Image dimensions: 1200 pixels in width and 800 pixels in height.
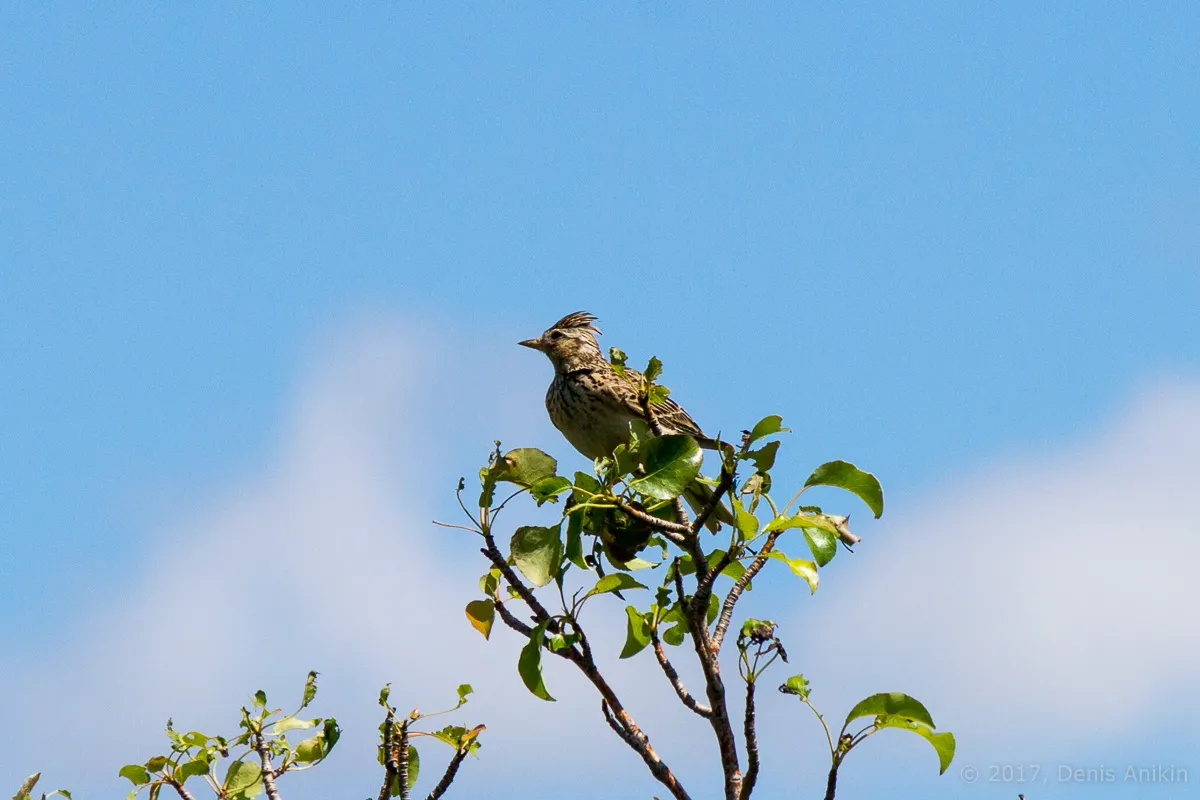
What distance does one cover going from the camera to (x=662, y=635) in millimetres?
5355

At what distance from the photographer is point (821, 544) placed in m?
4.81

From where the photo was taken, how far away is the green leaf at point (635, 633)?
5.11 metres

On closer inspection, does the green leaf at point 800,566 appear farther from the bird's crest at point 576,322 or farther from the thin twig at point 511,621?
the bird's crest at point 576,322

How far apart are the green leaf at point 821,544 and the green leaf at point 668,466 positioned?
0.44 m

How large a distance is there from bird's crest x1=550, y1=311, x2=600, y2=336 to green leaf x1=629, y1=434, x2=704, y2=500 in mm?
6120

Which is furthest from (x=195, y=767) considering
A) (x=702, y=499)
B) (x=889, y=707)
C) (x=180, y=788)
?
(x=702, y=499)

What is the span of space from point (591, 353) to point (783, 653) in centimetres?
606

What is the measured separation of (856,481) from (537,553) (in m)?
1.13

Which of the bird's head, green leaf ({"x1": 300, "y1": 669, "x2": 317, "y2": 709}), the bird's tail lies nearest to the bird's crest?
the bird's head

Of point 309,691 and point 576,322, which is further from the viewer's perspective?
point 576,322

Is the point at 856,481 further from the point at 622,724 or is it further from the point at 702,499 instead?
the point at 702,499

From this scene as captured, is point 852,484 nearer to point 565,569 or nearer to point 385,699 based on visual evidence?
point 565,569

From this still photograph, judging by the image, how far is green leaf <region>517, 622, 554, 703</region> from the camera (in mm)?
4809

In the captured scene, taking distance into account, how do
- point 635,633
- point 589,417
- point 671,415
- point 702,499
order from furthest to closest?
1. point 671,415
2. point 589,417
3. point 702,499
4. point 635,633
